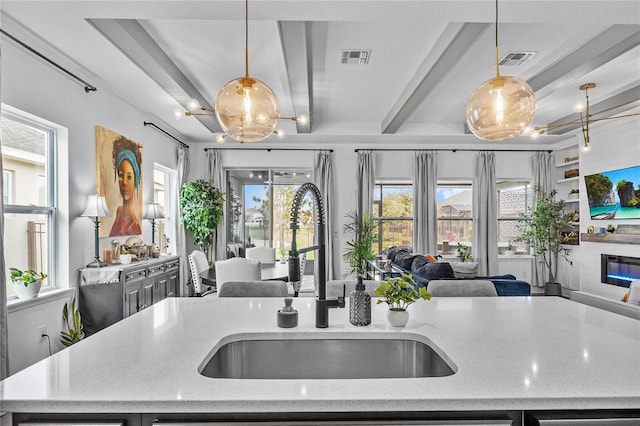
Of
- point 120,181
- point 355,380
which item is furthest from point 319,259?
point 120,181

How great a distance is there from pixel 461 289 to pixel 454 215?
16.6 ft

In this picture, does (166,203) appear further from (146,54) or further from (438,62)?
(438,62)

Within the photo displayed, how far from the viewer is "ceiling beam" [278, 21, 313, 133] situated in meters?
2.98

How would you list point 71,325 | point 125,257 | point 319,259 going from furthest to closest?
point 125,257
point 71,325
point 319,259

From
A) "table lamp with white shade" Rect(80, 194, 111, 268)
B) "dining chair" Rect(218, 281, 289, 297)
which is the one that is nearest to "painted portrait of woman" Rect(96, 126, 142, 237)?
"table lamp with white shade" Rect(80, 194, 111, 268)

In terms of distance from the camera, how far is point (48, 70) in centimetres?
321

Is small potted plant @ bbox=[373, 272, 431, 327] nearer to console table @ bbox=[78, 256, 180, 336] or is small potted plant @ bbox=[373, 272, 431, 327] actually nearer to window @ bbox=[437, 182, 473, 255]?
console table @ bbox=[78, 256, 180, 336]

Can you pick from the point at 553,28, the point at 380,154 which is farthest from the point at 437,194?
the point at 553,28

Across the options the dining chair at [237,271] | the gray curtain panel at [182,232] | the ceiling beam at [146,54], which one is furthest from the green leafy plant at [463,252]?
the ceiling beam at [146,54]

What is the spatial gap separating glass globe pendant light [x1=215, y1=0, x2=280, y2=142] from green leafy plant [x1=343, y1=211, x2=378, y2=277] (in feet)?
15.2

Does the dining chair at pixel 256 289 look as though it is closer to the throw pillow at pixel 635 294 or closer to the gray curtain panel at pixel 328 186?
the throw pillow at pixel 635 294

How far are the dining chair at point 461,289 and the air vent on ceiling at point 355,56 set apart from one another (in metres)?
2.37

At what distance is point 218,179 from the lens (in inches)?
267

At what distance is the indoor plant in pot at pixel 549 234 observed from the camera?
6.59 meters
